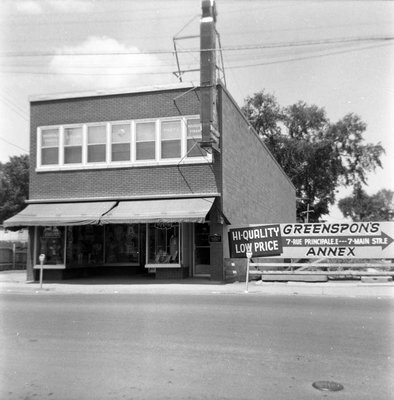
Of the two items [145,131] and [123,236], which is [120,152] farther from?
[123,236]

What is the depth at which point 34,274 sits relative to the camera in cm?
1881

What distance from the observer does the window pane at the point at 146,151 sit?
1817 centimetres

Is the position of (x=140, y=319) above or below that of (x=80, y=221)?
below

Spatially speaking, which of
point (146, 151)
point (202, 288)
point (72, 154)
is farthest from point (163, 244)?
point (72, 154)

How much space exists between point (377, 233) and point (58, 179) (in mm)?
11986

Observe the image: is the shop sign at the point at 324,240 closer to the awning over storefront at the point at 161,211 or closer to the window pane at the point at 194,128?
the awning over storefront at the point at 161,211

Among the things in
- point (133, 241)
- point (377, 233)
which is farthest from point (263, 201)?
point (377, 233)

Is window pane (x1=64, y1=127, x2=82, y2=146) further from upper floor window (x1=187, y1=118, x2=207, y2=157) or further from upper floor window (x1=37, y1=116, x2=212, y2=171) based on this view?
upper floor window (x1=187, y1=118, x2=207, y2=157)

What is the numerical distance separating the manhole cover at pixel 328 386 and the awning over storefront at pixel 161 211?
10.5m

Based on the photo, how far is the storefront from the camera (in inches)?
660

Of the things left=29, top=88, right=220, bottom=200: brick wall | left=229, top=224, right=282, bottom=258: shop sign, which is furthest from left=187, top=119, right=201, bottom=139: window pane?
left=229, top=224, right=282, bottom=258: shop sign

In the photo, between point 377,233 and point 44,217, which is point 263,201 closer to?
point 377,233

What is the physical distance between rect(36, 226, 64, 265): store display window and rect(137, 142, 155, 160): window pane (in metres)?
4.33

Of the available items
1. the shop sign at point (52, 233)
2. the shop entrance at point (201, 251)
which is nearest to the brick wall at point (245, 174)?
the shop entrance at point (201, 251)
